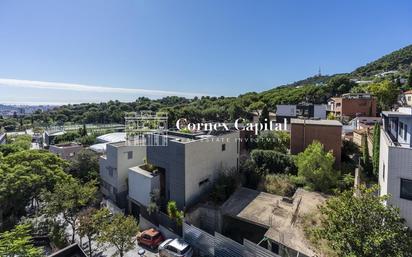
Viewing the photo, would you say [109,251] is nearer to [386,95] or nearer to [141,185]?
[141,185]

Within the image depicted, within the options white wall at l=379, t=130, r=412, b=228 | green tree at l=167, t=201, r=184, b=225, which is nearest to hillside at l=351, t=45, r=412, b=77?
white wall at l=379, t=130, r=412, b=228

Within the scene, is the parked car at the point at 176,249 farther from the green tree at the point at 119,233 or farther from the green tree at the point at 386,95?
the green tree at the point at 386,95

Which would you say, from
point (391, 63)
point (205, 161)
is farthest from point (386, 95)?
point (391, 63)

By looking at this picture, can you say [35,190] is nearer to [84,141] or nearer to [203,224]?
[203,224]

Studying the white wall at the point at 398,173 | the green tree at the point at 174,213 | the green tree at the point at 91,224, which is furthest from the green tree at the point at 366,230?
the green tree at the point at 91,224

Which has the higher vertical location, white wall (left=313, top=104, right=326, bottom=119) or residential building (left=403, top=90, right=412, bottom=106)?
residential building (left=403, top=90, right=412, bottom=106)

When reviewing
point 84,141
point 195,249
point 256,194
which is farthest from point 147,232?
point 84,141

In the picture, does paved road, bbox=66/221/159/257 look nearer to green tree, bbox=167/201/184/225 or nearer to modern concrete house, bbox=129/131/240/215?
green tree, bbox=167/201/184/225
